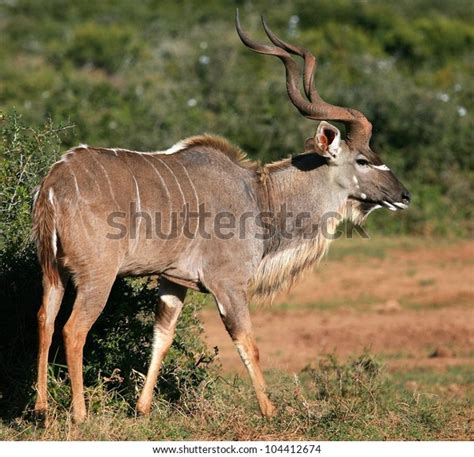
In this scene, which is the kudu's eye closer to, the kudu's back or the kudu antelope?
the kudu antelope

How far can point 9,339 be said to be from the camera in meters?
5.77

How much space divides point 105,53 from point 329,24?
15.3ft

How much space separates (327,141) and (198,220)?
0.99m

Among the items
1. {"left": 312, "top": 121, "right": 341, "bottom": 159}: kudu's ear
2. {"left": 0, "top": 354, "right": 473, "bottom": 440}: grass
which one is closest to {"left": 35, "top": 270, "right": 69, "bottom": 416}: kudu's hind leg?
{"left": 0, "top": 354, "right": 473, "bottom": 440}: grass

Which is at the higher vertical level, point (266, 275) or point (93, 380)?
point (266, 275)

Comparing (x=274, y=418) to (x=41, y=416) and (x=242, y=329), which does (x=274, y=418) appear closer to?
(x=242, y=329)

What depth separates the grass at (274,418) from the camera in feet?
16.6

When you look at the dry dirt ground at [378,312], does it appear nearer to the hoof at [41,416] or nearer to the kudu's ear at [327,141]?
the kudu's ear at [327,141]

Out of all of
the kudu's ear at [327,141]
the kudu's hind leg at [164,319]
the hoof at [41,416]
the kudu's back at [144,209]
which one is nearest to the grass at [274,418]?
the hoof at [41,416]

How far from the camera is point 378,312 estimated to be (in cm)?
963

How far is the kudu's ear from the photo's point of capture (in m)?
5.79

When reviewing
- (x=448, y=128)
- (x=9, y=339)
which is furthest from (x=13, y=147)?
(x=448, y=128)

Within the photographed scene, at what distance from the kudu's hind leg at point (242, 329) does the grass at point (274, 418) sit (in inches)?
8.0
